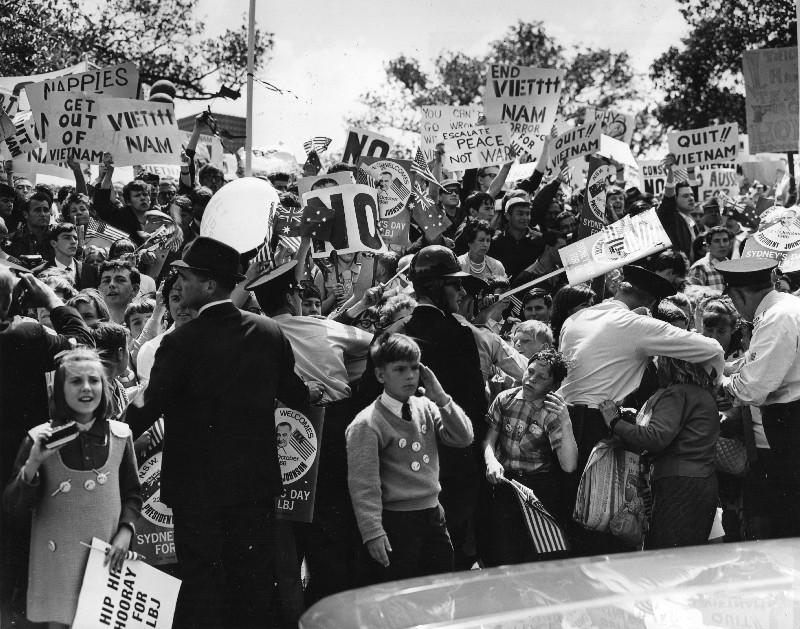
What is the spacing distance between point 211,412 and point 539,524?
6.79ft

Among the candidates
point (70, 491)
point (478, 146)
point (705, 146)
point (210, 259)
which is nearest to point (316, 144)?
point (478, 146)

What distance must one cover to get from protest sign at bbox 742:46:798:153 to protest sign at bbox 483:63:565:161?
3055 millimetres

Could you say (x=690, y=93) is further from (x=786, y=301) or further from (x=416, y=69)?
(x=786, y=301)

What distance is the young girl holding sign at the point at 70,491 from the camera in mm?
4363

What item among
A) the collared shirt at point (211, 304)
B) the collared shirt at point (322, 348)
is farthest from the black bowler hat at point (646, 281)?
the collared shirt at point (211, 304)

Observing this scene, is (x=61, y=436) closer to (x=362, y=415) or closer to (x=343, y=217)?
(x=362, y=415)

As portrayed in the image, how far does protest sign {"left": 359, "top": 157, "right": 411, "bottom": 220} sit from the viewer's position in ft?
29.2

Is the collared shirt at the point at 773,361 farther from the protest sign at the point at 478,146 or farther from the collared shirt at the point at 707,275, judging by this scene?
the protest sign at the point at 478,146

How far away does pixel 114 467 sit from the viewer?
455cm

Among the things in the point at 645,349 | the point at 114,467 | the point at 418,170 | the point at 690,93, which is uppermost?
the point at 690,93

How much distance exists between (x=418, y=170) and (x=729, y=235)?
10.5 feet

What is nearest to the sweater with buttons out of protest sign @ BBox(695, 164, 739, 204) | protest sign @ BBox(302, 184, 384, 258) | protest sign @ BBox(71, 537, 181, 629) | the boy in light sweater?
the boy in light sweater

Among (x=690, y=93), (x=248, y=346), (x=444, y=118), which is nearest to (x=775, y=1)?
(x=690, y=93)

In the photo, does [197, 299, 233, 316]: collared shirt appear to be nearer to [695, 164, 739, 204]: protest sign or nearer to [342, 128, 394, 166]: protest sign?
[342, 128, 394, 166]: protest sign
